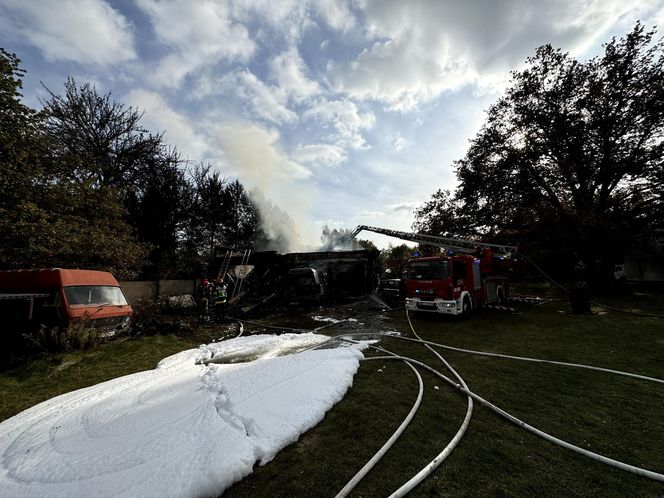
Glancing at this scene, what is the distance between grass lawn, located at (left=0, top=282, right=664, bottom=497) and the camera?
2.41 meters

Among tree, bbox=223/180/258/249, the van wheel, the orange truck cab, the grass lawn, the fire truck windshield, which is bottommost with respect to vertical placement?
the grass lawn

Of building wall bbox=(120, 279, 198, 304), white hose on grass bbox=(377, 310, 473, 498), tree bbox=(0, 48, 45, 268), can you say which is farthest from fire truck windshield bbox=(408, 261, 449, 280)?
building wall bbox=(120, 279, 198, 304)

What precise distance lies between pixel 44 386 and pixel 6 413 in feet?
3.54

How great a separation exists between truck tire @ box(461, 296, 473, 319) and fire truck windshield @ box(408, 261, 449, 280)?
1437mm

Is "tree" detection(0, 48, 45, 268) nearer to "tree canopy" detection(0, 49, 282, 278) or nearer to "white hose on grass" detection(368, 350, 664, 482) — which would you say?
"tree canopy" detection(0, 49, 282, 278)

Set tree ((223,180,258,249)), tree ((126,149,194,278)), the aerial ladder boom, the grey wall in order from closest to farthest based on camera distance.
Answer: the aerial ladder boom < tree ((126,149,194,278)) < the grey wall < tree ((223,180,258,249))

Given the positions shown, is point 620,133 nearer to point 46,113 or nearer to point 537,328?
point 537,328

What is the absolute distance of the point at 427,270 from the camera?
10.6 m

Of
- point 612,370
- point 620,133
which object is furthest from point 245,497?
point 620,133

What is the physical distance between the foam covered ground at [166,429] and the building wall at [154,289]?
11711 millimetres

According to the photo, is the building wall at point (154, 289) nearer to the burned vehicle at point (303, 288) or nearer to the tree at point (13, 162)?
the tree at point (13, 162)

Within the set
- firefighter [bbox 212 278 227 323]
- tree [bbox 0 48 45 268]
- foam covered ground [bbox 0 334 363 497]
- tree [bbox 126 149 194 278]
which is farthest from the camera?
tree [bbox 126 149 194 278]

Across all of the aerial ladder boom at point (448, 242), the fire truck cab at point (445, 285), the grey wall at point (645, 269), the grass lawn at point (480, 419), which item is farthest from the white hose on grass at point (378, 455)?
the grey wall at point (645, 269)

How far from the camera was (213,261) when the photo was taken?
20.2 meters
